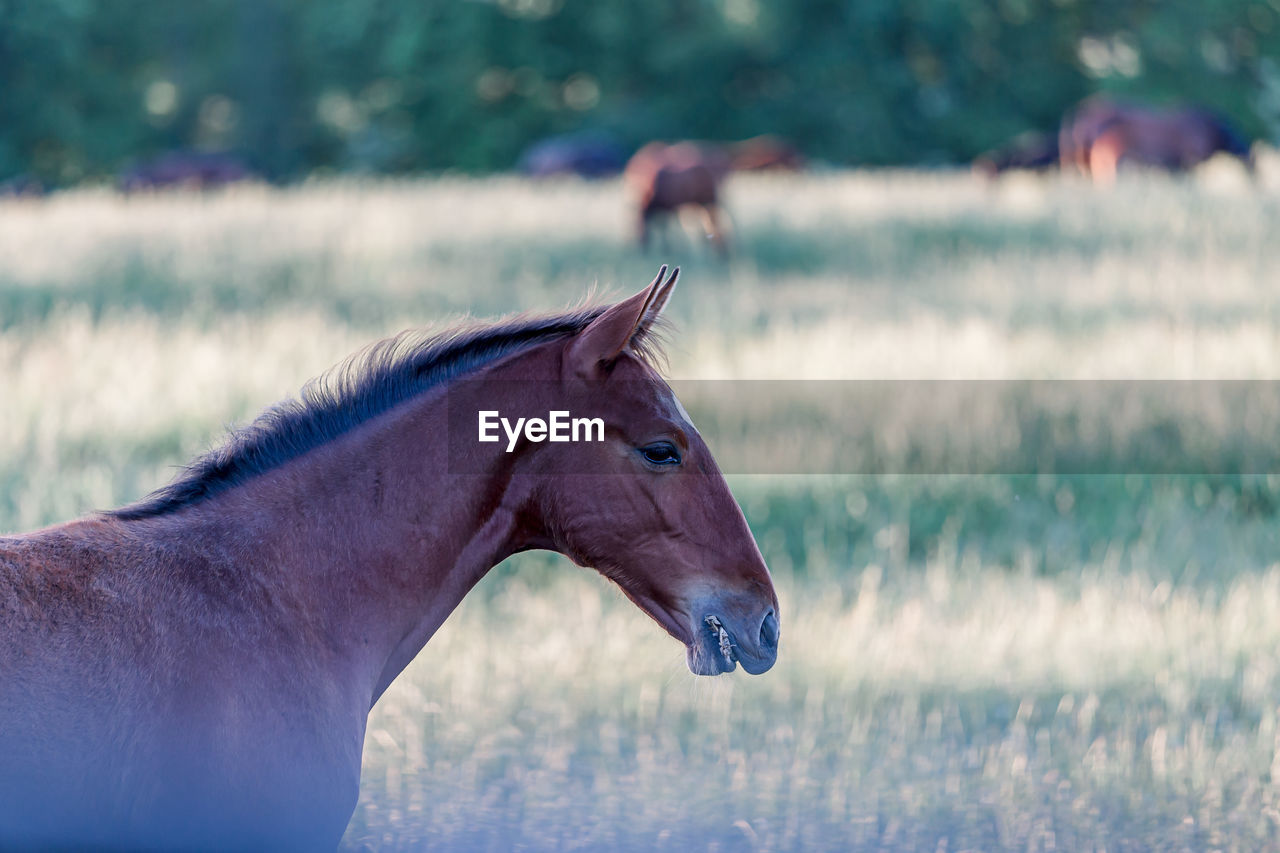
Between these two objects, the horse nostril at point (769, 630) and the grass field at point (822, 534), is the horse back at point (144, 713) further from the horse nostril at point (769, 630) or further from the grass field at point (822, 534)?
the grass field at point (822, 534)

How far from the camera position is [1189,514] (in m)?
7.61

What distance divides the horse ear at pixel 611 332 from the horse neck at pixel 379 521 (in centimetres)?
8

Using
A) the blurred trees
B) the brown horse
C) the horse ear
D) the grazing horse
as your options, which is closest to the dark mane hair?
the brown horse

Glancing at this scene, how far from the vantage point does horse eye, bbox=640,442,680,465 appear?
2.95 metres

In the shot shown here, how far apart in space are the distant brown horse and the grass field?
6085mm

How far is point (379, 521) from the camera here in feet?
9.90

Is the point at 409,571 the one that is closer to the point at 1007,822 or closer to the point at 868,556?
the point at 1007,822

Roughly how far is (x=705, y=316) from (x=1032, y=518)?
4.32 meters

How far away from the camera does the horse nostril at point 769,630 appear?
300cm
